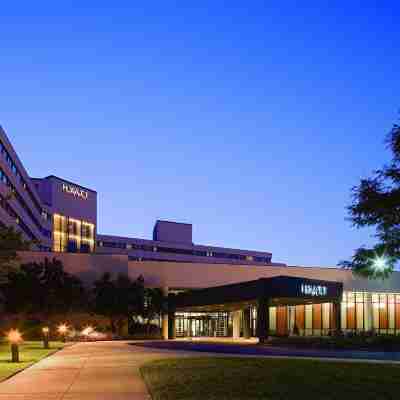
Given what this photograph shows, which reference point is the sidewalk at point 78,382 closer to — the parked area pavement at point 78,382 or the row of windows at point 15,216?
the parked area pavement at point 78,382

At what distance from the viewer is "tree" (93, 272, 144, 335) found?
220 feet

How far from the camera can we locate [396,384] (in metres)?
18.6

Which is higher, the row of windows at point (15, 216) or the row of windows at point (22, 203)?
the row of windows at point (22, 203)

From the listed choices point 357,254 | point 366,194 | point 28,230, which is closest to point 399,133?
point 366,194

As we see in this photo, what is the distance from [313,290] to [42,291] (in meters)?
23.5

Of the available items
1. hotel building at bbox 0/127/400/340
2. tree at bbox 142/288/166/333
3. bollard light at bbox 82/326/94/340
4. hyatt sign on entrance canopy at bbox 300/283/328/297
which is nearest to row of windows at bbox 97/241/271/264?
hotel building at bbox 0/127/400/340

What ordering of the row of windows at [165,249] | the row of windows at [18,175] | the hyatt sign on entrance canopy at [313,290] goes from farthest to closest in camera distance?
the row of windows at [165,249] → the row of windows at [18,175] → the hyatt sign on entrance canopy at [313,290]

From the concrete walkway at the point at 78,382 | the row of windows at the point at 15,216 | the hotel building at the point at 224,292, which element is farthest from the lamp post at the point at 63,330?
the concrete walkway at the point at 78,382

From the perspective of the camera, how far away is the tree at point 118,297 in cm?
6710

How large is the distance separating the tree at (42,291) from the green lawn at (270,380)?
1472 inches

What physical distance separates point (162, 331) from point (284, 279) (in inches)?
1136

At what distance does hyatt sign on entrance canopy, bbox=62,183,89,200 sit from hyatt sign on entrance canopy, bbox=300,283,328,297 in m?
88.8

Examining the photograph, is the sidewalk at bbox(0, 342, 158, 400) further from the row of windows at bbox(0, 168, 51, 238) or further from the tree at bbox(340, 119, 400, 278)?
the row of windows at bbox(0, 168, 51, 238)

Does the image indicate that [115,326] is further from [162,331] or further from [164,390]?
[164,390]
